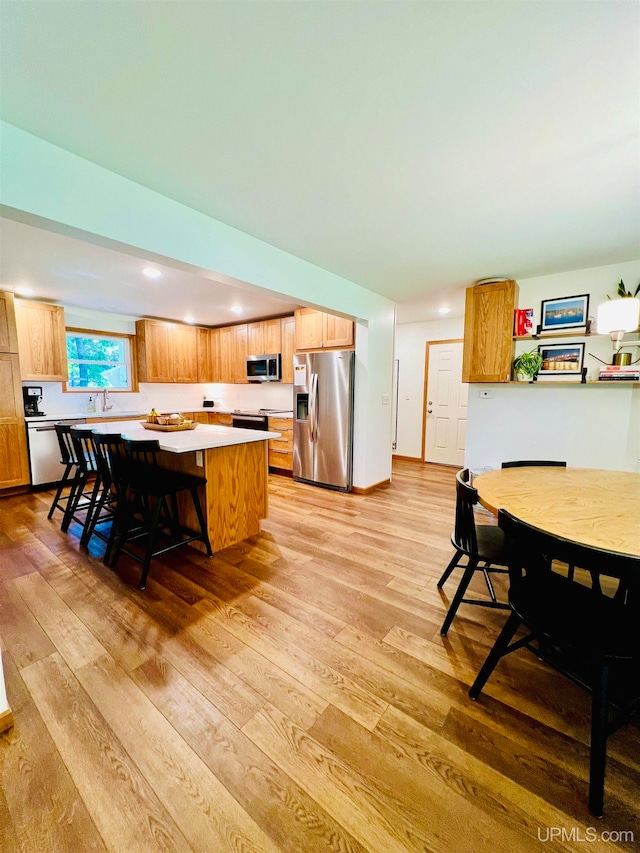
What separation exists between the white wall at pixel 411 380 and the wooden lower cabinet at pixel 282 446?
90.5 inches

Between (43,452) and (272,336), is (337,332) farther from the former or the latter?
(43,452)

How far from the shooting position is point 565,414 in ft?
11.4

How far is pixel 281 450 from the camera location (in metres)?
5.11

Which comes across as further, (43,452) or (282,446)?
(282,446)

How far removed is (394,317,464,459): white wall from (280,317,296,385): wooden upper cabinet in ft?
6.99

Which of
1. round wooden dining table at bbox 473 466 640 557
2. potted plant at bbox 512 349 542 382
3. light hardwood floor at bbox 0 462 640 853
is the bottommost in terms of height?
light hardwood floor at bbox 0 462 640 853

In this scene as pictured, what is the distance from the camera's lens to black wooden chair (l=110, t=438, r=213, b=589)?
2359 millimetres

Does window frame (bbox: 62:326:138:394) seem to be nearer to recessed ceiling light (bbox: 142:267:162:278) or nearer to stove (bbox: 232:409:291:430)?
stove (bbox: 232:409:291:430)

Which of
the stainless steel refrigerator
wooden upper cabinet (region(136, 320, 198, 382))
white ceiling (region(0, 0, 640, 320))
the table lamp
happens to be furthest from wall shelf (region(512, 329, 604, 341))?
wooden upper cabinet (region(136, 320, 198, 382))

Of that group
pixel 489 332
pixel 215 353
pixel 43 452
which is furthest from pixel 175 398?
pixel 489 332

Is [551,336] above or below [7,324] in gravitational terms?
below

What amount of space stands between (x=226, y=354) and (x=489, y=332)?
14.1 feet

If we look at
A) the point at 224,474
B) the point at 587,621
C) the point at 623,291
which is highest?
the point at 623,291

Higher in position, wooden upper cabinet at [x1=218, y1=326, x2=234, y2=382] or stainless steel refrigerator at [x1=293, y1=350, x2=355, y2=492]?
wooden upper cabinet at [x1=218, y1=326, x2=234, y2=382]
